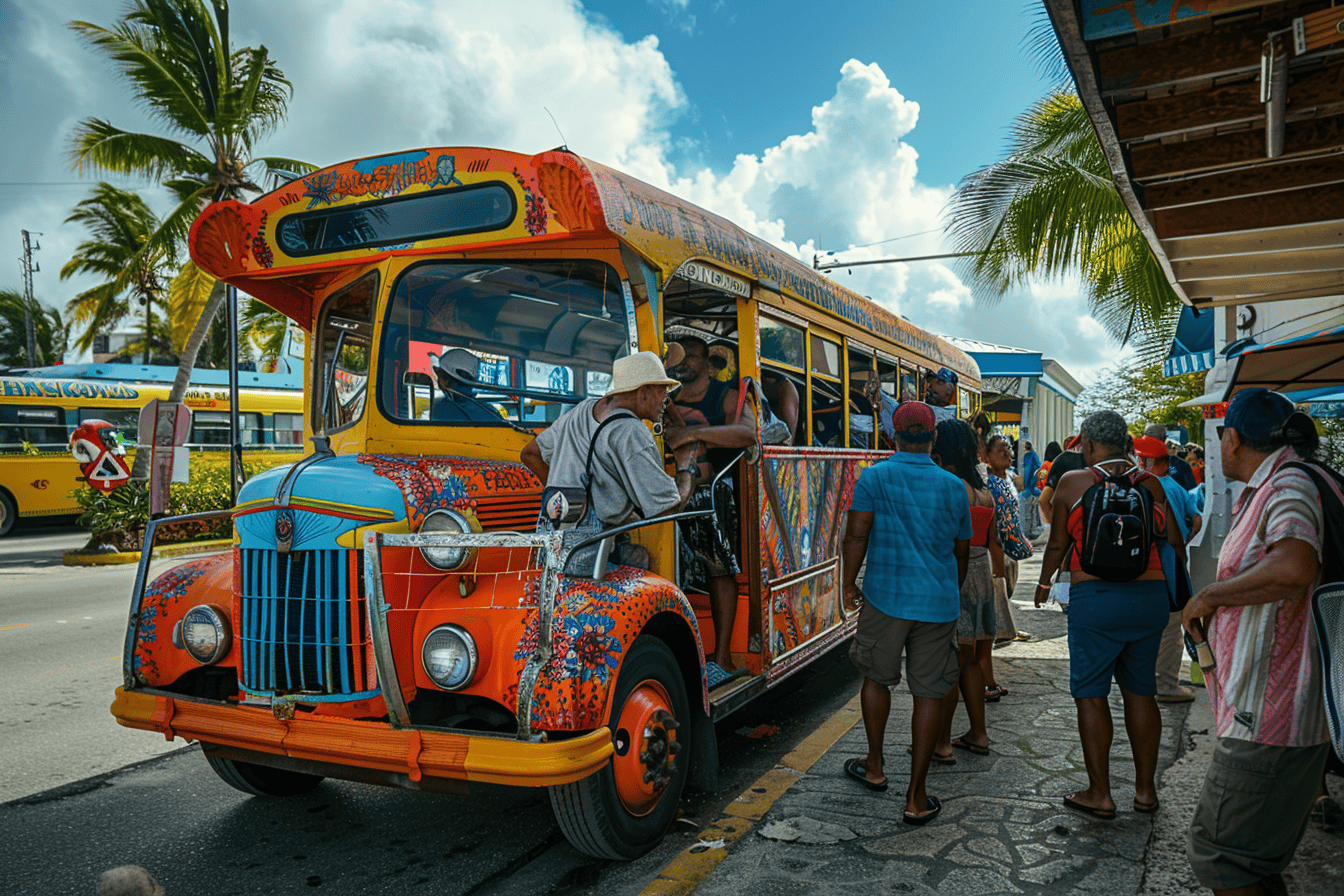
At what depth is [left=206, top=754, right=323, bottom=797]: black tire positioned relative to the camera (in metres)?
3.92

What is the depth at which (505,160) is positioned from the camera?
3.68 meters

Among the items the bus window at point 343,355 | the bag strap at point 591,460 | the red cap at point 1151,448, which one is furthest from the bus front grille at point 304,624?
the red cap at point 1151,448

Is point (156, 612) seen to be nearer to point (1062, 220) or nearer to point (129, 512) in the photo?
point (1062, 220)

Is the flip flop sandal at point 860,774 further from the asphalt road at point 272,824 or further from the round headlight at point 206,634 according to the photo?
the round headlight at point 206,634

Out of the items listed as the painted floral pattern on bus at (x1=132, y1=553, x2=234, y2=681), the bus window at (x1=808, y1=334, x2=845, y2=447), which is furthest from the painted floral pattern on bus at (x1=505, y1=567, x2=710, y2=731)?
the bus window at (x1=808, y1=334, x2=845, y2=447)

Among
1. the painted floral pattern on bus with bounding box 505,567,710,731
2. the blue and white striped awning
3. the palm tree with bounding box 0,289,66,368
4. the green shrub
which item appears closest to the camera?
the painted floral pattern on bus with bounding box 505,567,710,731

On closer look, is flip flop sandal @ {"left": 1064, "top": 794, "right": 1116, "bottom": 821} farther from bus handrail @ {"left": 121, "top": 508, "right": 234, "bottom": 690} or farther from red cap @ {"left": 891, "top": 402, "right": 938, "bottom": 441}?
bus handrail @ {"left": 121, "top": 508, "right": 234, "bottom": 690}

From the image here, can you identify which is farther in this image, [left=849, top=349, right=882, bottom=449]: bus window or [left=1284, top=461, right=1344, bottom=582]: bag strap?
[left=849, top=349, right=882, bottom=449]: bus window

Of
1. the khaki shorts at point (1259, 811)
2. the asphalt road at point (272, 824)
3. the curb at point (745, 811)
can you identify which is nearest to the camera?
the khaki shorts at point (1259, 811)

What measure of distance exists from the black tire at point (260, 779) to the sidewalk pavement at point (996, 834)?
2072mm

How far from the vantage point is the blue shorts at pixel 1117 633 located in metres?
3.71

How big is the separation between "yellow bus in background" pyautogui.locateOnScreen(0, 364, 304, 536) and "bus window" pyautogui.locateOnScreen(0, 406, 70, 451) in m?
0.02

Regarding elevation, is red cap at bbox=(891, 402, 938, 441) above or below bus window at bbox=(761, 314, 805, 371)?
below

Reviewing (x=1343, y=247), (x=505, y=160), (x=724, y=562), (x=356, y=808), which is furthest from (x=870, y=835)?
(x=1343, y=247)
